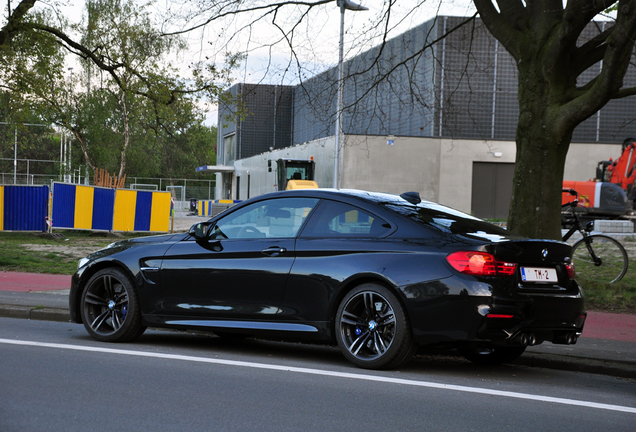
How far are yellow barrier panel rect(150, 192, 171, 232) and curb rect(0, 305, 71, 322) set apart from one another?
609 inches

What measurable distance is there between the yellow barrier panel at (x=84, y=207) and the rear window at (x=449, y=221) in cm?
1820

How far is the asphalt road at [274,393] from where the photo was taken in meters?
4.40

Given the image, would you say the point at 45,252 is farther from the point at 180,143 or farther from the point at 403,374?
the point at 180,143

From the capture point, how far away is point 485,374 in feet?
20.2

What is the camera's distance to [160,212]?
24797 mm

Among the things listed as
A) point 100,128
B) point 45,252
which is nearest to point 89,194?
point 45,252

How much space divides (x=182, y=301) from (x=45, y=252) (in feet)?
37.8

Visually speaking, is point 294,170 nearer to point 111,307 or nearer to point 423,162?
point 423,162

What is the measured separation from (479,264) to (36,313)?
579cm

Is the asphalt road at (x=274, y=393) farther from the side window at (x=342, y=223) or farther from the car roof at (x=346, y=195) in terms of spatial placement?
the car roof at (x=346, y=195)

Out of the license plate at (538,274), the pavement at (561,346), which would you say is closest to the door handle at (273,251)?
the license plate at (538,274)

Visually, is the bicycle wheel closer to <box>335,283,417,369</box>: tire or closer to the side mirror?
<box>335,283,417,369</box>: tire

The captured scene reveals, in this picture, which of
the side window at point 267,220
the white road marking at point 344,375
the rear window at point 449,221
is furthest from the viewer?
the side window at point 267,220

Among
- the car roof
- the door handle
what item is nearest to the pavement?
the car roof
